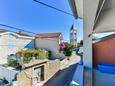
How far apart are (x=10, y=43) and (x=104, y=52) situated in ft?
52.2

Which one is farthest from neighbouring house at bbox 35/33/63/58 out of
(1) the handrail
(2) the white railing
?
(1) the handrail

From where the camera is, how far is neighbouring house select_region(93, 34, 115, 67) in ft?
11.4

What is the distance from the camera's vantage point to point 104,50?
3623 millimetres

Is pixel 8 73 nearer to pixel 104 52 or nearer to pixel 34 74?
pixel 34 74

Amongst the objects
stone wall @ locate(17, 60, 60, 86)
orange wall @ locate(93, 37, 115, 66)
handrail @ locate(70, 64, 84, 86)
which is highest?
orange wall @ locate(93, 37, 115, 66)

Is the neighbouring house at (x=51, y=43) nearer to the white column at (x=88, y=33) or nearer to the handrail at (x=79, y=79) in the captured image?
the handrail at (x=79, y=79)

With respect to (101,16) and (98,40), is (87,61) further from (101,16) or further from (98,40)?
(101,16)

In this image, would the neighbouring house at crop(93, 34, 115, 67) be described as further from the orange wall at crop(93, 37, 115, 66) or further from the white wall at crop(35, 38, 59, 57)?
the white wall at crop(35, 38, 59, 57)

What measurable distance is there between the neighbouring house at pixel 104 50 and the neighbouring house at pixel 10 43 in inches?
505

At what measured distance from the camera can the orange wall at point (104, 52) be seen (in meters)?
3.48

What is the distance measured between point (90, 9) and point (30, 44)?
63.6ft

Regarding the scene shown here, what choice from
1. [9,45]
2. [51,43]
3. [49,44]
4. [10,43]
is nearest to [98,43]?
[9,45]

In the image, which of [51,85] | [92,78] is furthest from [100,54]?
[51,85]

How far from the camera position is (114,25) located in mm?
3084
